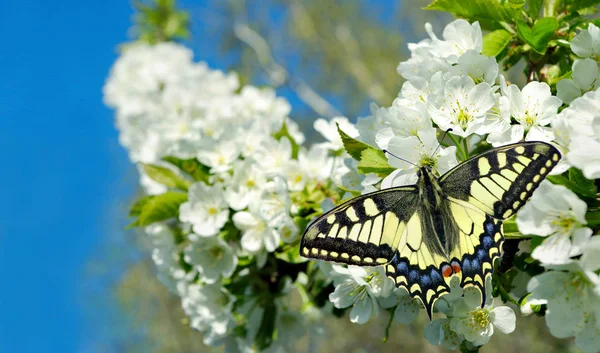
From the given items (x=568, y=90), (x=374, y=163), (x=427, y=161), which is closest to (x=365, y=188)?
(x=374, y=163)

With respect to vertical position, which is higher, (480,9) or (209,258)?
(480,9)

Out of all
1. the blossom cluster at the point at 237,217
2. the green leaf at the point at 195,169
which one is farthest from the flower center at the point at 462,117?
the green leaf at the point at 195,169

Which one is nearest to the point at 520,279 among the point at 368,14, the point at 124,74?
the point at 124,74

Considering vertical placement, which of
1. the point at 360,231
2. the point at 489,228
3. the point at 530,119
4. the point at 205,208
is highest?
the point at 205,208

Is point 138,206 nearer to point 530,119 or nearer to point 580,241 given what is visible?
point 530,119

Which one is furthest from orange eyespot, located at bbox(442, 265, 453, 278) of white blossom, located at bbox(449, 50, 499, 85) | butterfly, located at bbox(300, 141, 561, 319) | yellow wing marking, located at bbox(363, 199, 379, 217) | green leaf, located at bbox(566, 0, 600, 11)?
green leaf, located at bbox(566, 0, 600, 11)

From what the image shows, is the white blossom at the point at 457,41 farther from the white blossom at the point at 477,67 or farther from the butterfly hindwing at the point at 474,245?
the butterfly hindwing at the point at 474,245

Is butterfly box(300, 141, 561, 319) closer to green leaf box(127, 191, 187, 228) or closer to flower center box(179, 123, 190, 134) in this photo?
green leaf box(127, 191, 187, 228)
